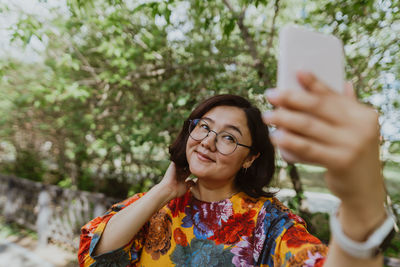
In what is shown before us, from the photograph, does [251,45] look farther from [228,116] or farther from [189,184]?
[189,184]

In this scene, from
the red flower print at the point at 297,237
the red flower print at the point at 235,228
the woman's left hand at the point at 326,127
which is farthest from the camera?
the red flower print at the point at 235,228

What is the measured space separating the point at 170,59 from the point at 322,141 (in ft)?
13.1

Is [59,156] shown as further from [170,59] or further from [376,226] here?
[376,226]

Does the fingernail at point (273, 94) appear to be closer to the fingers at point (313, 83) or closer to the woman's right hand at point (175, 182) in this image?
the fingers at point (313, 83)

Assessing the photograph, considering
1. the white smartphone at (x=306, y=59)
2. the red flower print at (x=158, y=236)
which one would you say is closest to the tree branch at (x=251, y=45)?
the red flower print at (x=158, y=236)

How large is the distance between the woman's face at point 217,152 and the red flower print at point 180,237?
339 millimetres

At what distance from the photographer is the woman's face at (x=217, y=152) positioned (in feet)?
4.76

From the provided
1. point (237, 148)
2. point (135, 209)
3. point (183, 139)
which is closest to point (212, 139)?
point (237, 148)

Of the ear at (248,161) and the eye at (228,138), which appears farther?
the ear at (248,161)

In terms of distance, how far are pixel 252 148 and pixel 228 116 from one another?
259 millimetres

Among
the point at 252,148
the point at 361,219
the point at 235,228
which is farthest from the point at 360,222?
the point at 252,148

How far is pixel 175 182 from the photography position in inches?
61.1

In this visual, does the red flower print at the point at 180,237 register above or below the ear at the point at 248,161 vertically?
below

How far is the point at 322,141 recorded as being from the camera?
0.52 m
